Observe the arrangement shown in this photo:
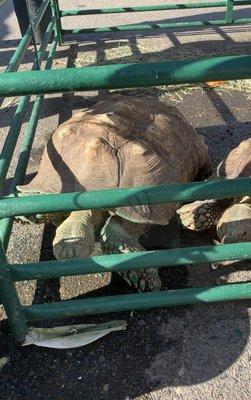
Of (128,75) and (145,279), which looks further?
(145,279)

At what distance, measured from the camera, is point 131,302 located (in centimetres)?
206

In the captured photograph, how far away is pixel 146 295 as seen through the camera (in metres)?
2.08

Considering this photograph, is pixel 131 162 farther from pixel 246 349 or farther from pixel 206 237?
pixel 246 349

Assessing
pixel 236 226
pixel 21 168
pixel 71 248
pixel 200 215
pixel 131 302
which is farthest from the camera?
pixel 21 168

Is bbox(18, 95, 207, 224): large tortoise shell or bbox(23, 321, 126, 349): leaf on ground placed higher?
bbox(18, 95, 207, 224): large tortoise shell

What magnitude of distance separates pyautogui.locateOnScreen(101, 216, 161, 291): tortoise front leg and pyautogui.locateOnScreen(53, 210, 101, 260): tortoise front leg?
90mm

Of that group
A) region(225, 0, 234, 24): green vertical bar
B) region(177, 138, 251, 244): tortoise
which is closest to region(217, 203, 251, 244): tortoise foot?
region(177, 138, 251, 244): tortoise

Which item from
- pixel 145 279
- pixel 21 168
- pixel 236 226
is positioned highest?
pixel 21 168

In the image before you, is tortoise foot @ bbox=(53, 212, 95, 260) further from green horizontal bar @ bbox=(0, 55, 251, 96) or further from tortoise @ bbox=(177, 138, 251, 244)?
green horizontal bar @ bbox=(0, 55, 251, 96)

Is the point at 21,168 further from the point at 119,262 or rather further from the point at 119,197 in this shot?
the point at 119,197

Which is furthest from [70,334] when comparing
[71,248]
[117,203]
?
[117,203]

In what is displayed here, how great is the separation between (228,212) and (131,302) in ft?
2.69

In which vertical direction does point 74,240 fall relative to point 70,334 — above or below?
above

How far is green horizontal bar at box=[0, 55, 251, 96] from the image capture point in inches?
53.0
